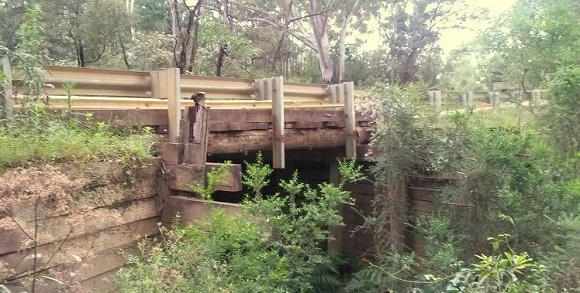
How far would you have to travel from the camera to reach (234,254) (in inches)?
153

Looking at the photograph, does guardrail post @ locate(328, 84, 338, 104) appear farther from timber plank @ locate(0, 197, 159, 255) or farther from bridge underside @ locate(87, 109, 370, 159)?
timber plank @ locate(0, 197, 159, 255)

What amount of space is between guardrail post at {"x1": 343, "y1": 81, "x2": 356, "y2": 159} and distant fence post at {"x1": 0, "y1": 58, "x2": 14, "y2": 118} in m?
4.76

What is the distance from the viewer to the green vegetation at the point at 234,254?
3.34 m

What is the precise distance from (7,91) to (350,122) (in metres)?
4.82

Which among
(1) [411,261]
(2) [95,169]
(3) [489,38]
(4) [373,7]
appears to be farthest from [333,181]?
(4) [373,7]

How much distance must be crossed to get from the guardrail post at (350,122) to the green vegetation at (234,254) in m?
2.49

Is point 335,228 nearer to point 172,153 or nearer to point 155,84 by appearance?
point 155,84

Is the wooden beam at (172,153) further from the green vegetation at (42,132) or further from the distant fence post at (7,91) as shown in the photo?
the distant fence post at (7,91)

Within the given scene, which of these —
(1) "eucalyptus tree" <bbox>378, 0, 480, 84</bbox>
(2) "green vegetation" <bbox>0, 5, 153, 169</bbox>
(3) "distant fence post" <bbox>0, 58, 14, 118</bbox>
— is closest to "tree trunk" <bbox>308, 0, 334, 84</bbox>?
(1) "eucalyptus tree" <bbox>378, 0, 480, 84</bbox>

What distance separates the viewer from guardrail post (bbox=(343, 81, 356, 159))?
296 inches

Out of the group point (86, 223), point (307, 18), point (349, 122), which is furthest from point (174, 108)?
point (307, 18)

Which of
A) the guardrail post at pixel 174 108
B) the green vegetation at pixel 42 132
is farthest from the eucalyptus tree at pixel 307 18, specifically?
the green vegetation at pixel 42 132

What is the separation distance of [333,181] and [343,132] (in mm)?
1248

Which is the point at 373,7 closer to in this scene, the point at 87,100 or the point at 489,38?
the point at 489,38
